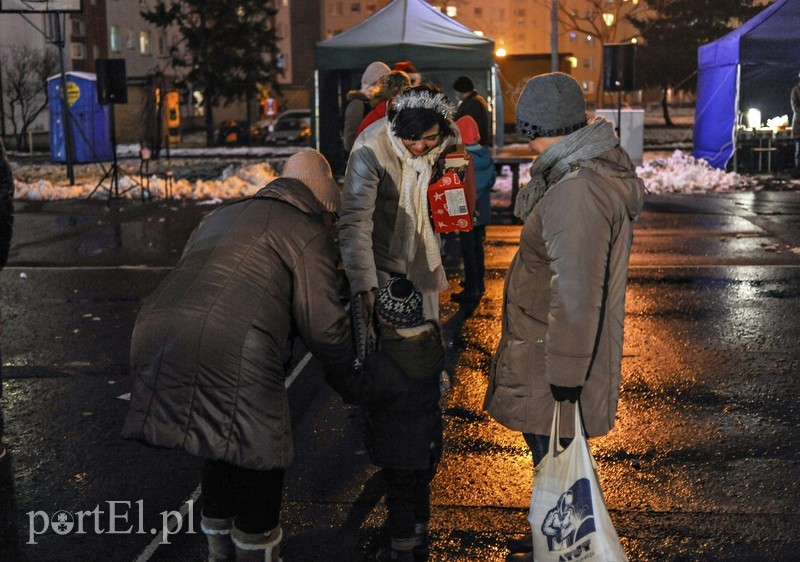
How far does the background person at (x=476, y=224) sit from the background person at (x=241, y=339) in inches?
205

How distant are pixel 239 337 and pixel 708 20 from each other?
52647 millimetres

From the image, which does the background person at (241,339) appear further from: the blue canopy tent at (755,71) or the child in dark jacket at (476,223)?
the blue canopy tent at (755,71)

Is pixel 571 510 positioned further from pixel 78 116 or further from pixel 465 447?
pixel 78 116

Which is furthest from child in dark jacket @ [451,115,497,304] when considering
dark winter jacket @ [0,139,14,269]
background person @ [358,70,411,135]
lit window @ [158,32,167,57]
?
lit window @ [158,32,167,57]

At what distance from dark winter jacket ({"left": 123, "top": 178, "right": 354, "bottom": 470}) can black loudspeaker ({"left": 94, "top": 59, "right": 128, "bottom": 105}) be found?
17.9m

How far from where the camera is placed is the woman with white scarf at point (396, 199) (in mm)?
4410

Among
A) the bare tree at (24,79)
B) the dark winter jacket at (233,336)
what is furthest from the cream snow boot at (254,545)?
the bare tree at (24,79)

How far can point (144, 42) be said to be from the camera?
62.8 meters

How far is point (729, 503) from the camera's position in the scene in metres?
4.54

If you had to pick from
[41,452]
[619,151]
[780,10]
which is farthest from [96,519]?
[780,10]

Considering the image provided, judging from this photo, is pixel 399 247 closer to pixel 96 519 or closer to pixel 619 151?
pixel 619 151

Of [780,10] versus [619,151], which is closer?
[619,151]

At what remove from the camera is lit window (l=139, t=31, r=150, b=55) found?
61.9 metres

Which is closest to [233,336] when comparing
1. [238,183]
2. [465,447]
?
[465,447]
